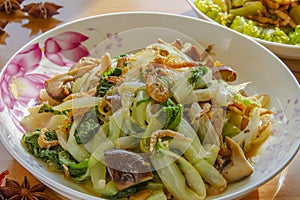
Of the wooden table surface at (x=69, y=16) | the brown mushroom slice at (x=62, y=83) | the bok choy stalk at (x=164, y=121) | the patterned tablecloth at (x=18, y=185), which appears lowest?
the patterned tablecloth at (x=18, y=185)

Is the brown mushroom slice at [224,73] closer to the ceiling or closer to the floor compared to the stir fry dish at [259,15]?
closer to the ceiling

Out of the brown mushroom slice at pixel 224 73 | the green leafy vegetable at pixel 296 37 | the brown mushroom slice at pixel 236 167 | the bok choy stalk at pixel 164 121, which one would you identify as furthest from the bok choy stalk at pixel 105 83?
the green leafy vegetable at pixel 296 37

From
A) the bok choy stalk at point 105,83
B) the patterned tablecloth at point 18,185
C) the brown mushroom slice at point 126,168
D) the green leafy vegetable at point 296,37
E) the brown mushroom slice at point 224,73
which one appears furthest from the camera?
the green leafy vegetable at point 296,37

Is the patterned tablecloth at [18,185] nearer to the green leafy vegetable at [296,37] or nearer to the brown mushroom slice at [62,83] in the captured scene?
the brown mushroom slice at [62,83]

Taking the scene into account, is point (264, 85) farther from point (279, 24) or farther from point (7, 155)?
point (7, 155)

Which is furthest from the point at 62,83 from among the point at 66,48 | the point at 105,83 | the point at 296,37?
the point at 296,37

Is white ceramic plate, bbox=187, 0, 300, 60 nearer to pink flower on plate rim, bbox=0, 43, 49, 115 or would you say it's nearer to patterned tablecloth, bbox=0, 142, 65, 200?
pink flower on plate rim, bbox=0, 43, 49, 115
